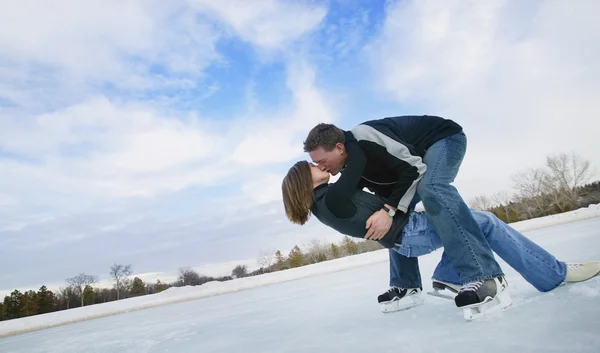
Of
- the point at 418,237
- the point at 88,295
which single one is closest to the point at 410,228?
the point at 418,237

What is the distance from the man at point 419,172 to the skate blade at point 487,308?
0.09 feet

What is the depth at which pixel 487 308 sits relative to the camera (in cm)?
157

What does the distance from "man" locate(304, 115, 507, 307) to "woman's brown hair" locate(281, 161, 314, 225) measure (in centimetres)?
11

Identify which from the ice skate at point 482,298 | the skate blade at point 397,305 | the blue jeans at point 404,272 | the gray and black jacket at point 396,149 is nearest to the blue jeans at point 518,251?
the ice skate at point 482,298

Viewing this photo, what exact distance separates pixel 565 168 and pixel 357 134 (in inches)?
1830

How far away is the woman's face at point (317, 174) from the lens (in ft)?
6.75

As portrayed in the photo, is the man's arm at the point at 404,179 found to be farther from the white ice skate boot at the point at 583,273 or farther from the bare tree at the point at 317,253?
the bare tree at the point at 317,253

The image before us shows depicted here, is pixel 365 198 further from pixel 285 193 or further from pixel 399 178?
pixel 285 193

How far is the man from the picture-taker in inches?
66.6

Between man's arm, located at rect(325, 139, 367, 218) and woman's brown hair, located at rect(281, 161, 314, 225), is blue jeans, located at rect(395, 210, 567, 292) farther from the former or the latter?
woman's brown hair, located at rect(281, 161, 314, 225)

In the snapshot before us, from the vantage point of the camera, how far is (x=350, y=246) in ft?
169

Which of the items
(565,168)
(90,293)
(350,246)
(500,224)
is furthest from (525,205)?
(90,293)

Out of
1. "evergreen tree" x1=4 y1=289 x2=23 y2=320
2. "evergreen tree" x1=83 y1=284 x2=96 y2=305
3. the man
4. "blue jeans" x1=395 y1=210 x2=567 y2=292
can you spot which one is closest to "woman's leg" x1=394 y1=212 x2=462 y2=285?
"blue jeans" x1=395 y1=210 x2=567 y2=292

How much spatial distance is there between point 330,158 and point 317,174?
0.14 m
